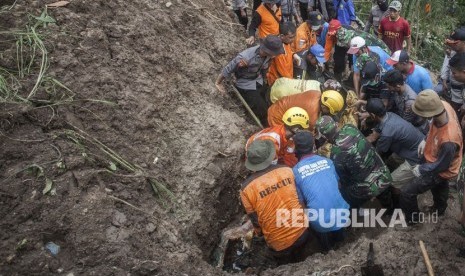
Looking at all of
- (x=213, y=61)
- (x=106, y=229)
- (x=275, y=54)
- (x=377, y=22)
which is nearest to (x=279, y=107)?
(x=275, y=54)

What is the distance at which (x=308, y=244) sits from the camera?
4.70 meters

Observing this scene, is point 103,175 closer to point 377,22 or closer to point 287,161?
point 287,161

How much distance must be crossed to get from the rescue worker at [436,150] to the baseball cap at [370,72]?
1226mm

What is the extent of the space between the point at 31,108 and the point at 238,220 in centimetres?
252

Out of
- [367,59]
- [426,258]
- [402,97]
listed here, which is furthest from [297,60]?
[426,258]

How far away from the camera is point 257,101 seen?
6.08 meters

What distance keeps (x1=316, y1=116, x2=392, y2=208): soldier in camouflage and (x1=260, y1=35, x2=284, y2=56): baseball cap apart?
1.17 m

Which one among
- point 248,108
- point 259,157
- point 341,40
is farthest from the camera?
point 341,40

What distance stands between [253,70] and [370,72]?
1.47 meters

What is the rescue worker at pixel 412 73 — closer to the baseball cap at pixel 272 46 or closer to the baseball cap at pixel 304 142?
the baseball cap at pixel 272 46

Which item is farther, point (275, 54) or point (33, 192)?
point (275, 54)

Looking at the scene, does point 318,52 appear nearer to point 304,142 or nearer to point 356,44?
point 356,44

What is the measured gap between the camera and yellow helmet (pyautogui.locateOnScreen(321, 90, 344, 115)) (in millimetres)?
5148

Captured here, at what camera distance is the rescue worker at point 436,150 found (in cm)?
412
